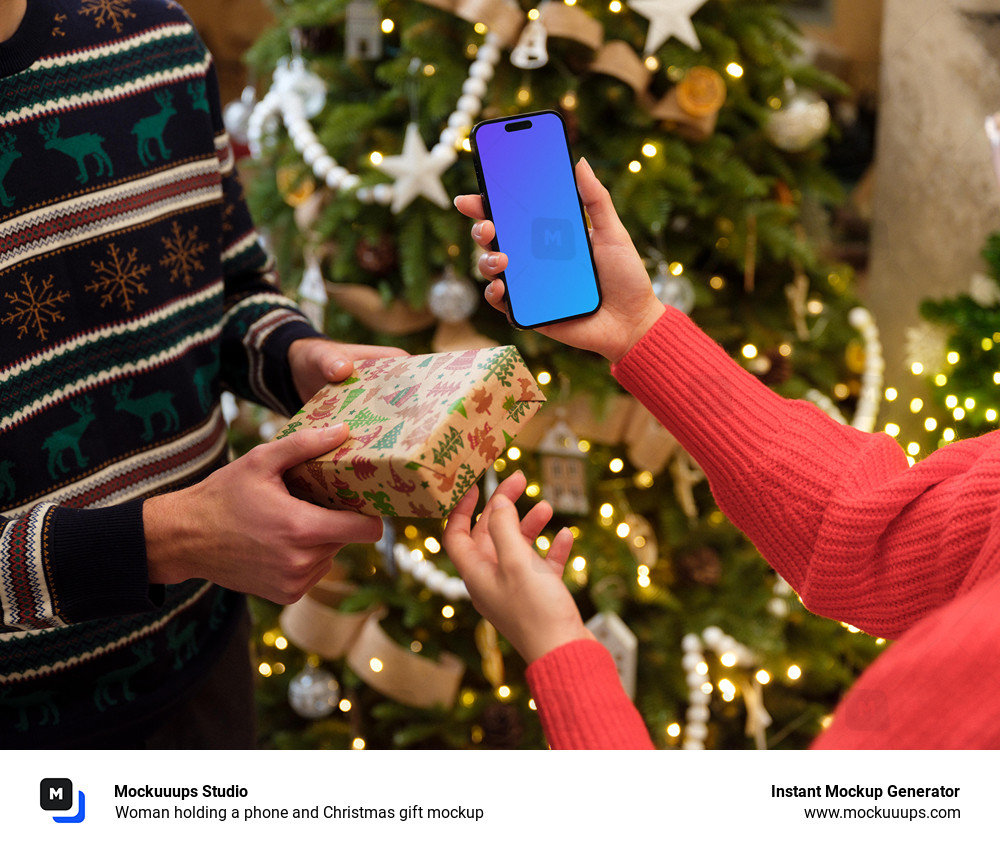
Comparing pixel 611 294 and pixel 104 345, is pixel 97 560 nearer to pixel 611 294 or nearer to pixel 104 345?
pixel 104 345

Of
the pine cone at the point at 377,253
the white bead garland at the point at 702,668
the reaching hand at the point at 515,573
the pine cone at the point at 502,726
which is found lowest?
the pine cone at the point at 502,726

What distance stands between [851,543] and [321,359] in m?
0.52

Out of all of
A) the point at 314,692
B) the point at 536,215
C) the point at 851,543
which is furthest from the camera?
the point at 314,692

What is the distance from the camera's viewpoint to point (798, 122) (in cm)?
122

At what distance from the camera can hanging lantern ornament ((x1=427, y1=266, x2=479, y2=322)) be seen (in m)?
1.17

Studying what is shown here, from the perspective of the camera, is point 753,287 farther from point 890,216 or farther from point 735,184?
point 890,216

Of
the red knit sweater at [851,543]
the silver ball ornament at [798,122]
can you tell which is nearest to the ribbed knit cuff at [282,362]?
the red knit sweater at [851,543]

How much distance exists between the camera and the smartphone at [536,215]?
71 centimetres

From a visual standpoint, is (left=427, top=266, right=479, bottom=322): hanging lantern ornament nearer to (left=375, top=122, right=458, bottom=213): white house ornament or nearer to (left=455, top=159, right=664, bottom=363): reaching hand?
(left=375, top=122, right=458, bottom=213): white house ornament

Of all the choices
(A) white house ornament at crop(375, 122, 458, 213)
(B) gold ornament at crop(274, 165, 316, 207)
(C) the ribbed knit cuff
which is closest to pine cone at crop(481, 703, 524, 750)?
(C) the ribbed knit cuff

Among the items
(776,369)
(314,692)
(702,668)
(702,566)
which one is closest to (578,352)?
(776,369)
